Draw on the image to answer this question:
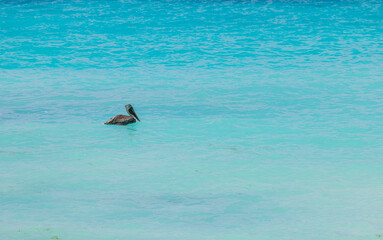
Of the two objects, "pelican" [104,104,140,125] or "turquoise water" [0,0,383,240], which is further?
"pelican" [104,104,140,125]

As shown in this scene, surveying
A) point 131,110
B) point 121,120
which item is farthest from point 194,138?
point 131,110

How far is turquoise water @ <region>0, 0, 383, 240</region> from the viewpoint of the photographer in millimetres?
5945

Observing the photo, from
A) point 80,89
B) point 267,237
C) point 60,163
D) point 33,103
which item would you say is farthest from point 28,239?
point 80,89

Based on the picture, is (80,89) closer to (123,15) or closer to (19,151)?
(19,151)

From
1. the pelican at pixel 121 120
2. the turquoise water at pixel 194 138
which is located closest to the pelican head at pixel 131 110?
the pelican at pixel 121 120

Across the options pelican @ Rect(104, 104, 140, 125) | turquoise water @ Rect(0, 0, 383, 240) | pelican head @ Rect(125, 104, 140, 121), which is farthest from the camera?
pelican head @ Rect(125, 104, 140, 121)

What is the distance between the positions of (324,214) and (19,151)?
4129 millimetres

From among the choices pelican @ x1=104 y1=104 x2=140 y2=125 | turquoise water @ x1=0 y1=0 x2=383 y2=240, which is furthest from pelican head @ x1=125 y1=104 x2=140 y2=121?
turquoise water @ x1=0 y1=0 x2=383 y2=240

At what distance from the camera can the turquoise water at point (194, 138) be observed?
19.5ft

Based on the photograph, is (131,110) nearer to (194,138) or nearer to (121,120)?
(121,120)

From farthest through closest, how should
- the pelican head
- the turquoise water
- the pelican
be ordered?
the pelican head, the pelican, the turquoise water

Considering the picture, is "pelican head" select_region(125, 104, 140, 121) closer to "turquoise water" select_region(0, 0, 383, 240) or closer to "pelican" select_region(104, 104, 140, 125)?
"pelican" select_region(104, 104, 140, 125)

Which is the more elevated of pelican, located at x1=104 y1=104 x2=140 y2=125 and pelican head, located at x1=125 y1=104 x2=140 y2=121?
pelican head, located at x1=125 y1=104 x2=140 y2=121

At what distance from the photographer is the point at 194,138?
9.12m
